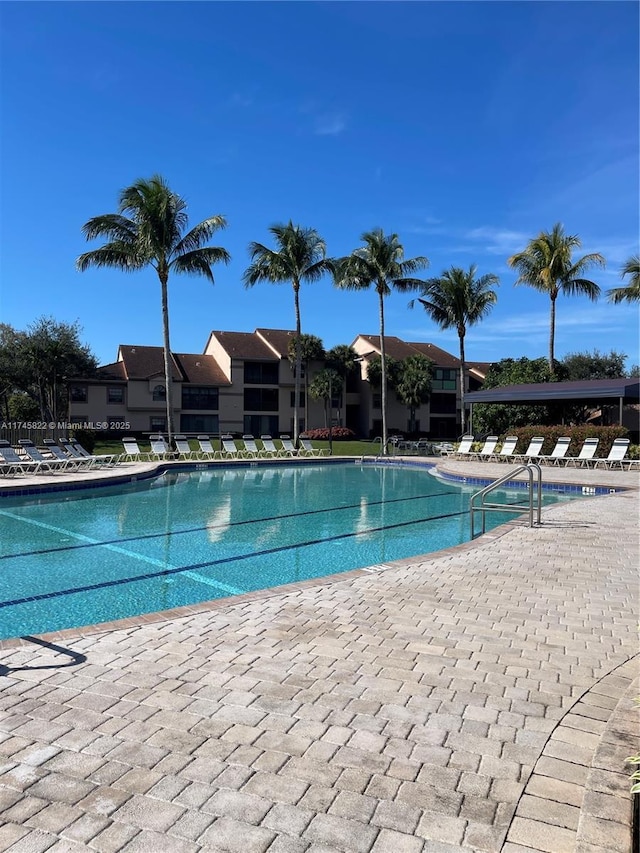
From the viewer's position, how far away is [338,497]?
620 inches

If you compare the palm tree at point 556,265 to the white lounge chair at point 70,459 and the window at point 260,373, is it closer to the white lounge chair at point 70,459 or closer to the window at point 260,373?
the window at point 260,373

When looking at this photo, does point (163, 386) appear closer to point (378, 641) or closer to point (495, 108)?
point (495, 108)

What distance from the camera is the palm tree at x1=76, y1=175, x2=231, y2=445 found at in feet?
83.4

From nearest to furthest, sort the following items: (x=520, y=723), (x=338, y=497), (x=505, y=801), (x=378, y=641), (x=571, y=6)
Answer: (x=505, y=801) → (x=520, y=723) → (x=378, y=641) → (x=571, y=6) → (x=338, y=497)

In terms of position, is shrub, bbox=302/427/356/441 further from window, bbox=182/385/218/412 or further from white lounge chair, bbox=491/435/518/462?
white lounge chair, bbox=491/435/518/462

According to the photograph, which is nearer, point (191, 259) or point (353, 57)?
point (353, 57)

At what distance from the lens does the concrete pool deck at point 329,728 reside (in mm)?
2332

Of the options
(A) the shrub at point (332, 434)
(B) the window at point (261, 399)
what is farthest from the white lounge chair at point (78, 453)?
(B) the window at point (261, 399)

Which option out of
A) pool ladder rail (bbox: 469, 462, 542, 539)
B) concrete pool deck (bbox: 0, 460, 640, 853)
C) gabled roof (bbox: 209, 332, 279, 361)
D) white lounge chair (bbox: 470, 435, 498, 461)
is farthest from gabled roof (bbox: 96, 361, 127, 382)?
concrete pool deck (bbox: 0, 460, 640, 853)

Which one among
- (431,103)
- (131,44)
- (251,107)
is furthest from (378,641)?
(431,103)

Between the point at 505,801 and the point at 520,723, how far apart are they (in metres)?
0.76

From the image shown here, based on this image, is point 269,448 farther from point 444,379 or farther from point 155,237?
point 444,379

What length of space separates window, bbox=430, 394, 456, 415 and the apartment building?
84 mm

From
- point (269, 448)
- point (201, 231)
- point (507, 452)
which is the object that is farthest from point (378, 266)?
point (507, 452)
